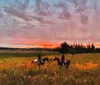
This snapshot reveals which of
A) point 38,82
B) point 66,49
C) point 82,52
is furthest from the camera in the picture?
point 82,52

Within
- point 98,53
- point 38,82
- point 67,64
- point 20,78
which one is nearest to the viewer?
point 38,82

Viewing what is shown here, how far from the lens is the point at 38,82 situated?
16.6 m

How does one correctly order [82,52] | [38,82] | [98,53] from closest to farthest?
1. [38,82]
2. [82,52]
3. [98,53]

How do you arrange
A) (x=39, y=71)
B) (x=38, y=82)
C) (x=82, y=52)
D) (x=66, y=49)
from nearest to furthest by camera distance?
(x=38, y=82)
(x=39, y=71)
(x=66, y=49)
(x=82, y=52)

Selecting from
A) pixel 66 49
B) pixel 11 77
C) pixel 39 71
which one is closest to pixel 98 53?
pixel 66 49

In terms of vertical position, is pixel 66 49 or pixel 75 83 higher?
pixel 66 49

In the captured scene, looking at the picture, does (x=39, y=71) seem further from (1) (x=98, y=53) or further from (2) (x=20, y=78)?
(1) (x=98, y=53)

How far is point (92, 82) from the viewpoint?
17094mm

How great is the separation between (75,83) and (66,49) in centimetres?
2726

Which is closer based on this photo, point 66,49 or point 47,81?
point 47,81

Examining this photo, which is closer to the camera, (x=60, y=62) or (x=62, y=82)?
(x=62, y=82)

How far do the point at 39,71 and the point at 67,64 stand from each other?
18.5 ft

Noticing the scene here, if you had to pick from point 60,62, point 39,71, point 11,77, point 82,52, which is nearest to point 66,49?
point 82,52

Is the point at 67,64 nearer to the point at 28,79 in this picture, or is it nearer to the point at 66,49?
the point at 28,79
